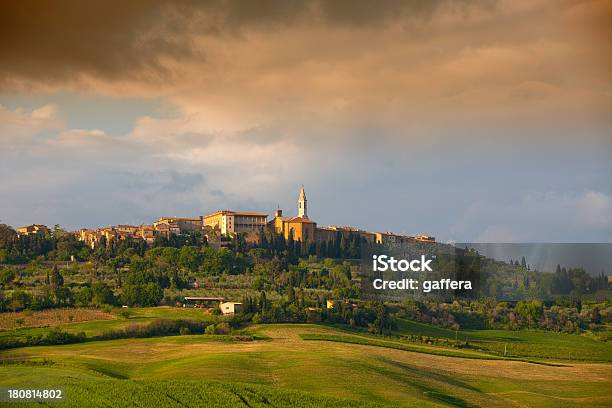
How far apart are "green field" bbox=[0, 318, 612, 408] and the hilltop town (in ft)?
227

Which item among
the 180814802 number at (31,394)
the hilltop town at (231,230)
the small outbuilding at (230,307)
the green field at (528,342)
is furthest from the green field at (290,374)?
the hilltop town at (231,230)

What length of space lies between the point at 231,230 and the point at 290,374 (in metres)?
106

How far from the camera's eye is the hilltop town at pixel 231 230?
146000 millimetres

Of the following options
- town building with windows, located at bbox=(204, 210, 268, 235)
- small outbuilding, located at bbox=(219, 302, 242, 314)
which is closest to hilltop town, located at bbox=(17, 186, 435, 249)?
town building with windows, located at bbox=(204, 210, 268, 235)

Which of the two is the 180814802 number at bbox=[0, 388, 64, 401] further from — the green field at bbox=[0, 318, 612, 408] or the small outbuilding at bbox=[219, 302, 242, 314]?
the small outbuilding at bbox=[219, 302, 242, 314]

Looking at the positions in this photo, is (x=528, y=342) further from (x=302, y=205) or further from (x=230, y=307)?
(x=302, y=205)

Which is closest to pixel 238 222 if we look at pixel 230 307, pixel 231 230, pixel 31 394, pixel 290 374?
pixel 231 230

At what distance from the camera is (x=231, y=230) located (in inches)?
6161

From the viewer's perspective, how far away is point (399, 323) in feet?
294

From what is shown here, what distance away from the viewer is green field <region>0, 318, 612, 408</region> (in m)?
41.1

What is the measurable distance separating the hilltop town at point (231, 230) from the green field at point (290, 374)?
69190 millimetres

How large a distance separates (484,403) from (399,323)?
135 feet

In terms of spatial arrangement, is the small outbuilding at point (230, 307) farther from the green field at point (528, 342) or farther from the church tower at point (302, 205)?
the church tower at point (302, 205)

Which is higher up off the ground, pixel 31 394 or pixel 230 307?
pixel 230 307
